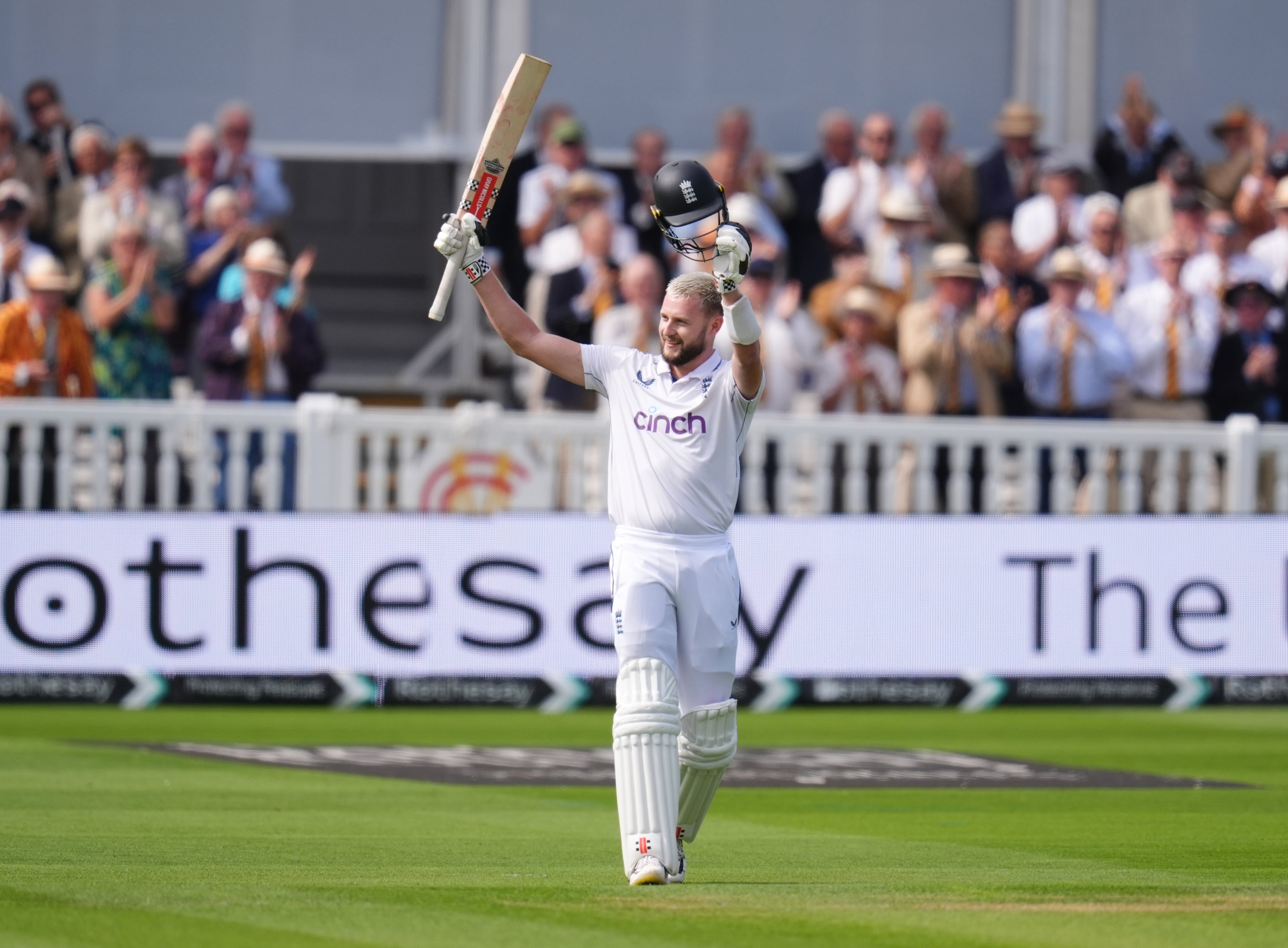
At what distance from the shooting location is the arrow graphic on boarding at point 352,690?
13.0 metres

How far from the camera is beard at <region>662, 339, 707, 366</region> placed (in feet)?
22.7

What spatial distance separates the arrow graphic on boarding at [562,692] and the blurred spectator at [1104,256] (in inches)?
200

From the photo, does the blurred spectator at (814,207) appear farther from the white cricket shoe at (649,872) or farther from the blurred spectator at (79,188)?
the white cricket shoe at (649,872)

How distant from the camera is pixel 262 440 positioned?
1338cm

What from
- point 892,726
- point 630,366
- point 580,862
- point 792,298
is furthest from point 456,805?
point 792,298

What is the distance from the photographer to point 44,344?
13930mm

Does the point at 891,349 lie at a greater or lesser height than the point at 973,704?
greater

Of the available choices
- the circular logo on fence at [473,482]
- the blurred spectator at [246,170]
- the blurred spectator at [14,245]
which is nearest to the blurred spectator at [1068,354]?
the circular logo on fence at [473,482]

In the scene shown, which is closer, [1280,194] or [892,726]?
[892,726]

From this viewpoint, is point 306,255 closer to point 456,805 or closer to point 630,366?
point 456,805

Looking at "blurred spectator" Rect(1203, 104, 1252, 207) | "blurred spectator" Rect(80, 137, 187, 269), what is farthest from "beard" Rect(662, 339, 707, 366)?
"blurred spectator" Rect(1203, 104, 1252, 207)

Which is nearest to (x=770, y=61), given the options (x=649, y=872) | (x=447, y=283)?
(x=447, y=283)

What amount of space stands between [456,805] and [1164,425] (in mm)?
6980

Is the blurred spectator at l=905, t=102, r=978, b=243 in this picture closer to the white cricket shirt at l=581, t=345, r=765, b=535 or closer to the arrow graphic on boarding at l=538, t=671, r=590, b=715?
the arrow graphic on boarding at l=538, t=671, r=590, b=715
